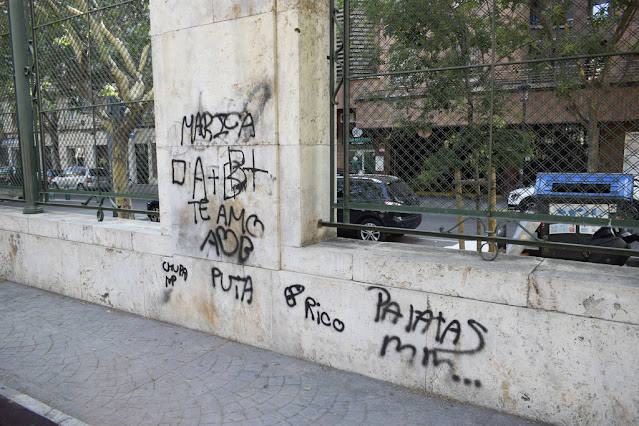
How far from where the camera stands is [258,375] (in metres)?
3.92

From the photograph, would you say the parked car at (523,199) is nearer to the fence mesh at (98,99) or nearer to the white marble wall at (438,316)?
the white marble wall at (438,316)

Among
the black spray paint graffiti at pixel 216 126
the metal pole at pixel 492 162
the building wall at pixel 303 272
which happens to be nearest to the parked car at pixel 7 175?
the building wall at pixel 303 272

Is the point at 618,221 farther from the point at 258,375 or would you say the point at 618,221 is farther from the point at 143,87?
the point at 143,87

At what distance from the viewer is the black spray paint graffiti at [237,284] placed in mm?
4352

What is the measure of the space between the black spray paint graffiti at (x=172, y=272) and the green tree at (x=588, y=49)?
3.64 meters

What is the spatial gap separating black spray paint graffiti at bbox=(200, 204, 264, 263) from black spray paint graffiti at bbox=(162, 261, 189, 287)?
1.41ft

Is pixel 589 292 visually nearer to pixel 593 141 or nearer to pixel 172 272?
pixel 593 141

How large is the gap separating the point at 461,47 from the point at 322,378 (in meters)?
2.92

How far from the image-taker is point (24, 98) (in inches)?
264

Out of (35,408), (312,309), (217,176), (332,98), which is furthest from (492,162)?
(35,408)

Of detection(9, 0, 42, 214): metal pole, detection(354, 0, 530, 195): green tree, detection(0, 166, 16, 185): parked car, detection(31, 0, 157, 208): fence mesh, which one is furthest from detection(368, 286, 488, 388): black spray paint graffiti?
detection(0, 166, 16, 185): parked car

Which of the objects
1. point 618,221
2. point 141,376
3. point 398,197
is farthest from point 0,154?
point 618,221

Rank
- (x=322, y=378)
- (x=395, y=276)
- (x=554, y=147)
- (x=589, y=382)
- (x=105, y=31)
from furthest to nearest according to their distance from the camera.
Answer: (x=105, y=31) → (x=322, y=378) → (x=395, y=276) → (x=554, y=147) → (x=589, y=382)

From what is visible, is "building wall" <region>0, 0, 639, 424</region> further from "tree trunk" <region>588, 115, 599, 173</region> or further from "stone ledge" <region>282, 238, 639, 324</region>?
"tree trunk" <region>588, 115, 599, 173</region>
